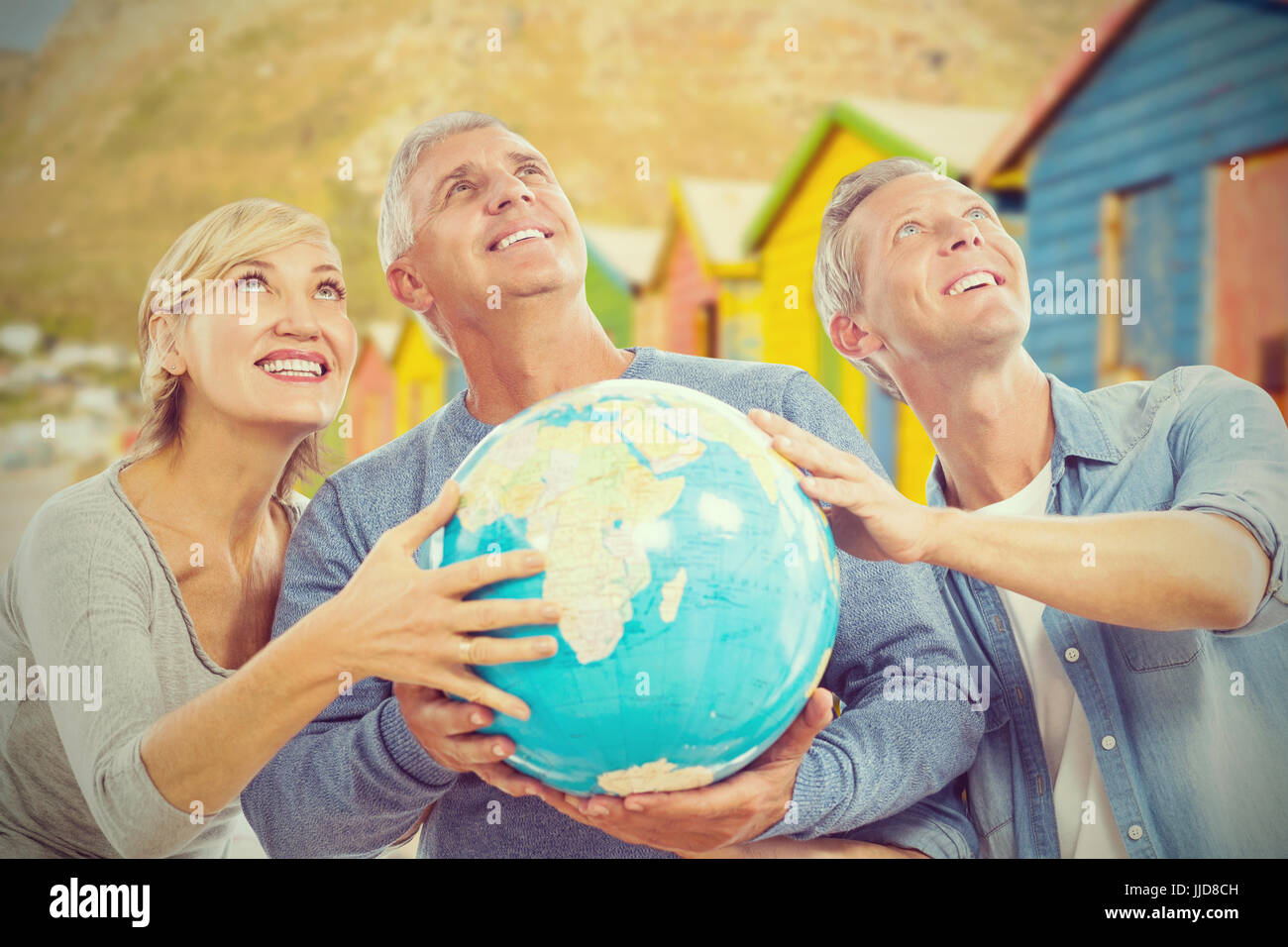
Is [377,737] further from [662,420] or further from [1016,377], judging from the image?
[1016,377]

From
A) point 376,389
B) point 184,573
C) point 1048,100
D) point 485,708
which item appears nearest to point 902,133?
point 1048,100

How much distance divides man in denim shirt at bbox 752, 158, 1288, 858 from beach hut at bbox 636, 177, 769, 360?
16.5ft

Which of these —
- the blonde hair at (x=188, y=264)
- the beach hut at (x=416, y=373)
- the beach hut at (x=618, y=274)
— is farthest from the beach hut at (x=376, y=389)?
the blonde hair at (x=188, y=264)

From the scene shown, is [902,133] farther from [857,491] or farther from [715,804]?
[715,804]

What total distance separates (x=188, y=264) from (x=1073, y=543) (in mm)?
1893

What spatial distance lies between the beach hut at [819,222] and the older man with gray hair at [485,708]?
316cm

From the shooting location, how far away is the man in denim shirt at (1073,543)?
6.01ft

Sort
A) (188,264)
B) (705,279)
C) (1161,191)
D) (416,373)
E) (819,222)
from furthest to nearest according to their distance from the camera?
(416,373) < (705,279) < (819,222) < (1161,191) < (188,264)

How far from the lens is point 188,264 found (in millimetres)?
2332

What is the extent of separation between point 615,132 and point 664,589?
28.8 metres

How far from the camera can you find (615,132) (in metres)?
28.8

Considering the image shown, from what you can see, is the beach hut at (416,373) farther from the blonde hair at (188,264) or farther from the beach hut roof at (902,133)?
the blonde hair at (188,264)

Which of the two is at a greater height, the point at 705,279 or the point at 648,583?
the point at 705,279
